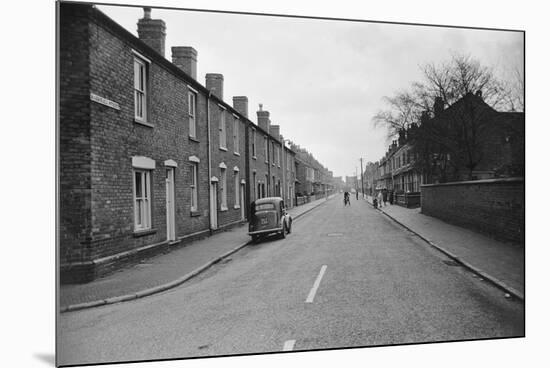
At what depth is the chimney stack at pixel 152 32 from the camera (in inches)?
295

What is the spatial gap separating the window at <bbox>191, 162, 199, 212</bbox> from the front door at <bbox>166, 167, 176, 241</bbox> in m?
1.83

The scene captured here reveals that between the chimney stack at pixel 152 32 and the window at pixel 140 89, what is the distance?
2.33 feet

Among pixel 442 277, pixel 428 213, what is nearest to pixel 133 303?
pixel 442 277

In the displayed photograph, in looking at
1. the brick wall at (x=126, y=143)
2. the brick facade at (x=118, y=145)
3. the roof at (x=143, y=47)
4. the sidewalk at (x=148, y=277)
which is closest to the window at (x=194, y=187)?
the brick facade at (x=118, y=145)

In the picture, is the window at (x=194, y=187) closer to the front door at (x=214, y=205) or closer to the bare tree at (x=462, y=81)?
the front door at (x=214, y=205)

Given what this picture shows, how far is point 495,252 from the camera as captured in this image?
8.83 meters

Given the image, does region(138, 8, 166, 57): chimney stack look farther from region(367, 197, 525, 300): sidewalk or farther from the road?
region(367, 197, 525, 300): sidewalk

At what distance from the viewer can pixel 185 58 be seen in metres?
11.5

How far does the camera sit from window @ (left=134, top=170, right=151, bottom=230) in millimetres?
10398

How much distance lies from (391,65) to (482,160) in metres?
8.08

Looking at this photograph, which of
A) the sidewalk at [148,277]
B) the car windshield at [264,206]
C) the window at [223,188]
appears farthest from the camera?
the window at [223,188]

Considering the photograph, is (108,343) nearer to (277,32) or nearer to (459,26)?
(277,32)

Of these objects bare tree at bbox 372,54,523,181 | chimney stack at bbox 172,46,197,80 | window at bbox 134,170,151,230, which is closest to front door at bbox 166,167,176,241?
window at bbox 134,170,151,230

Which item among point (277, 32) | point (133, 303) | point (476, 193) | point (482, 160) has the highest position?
point (277, 32)
